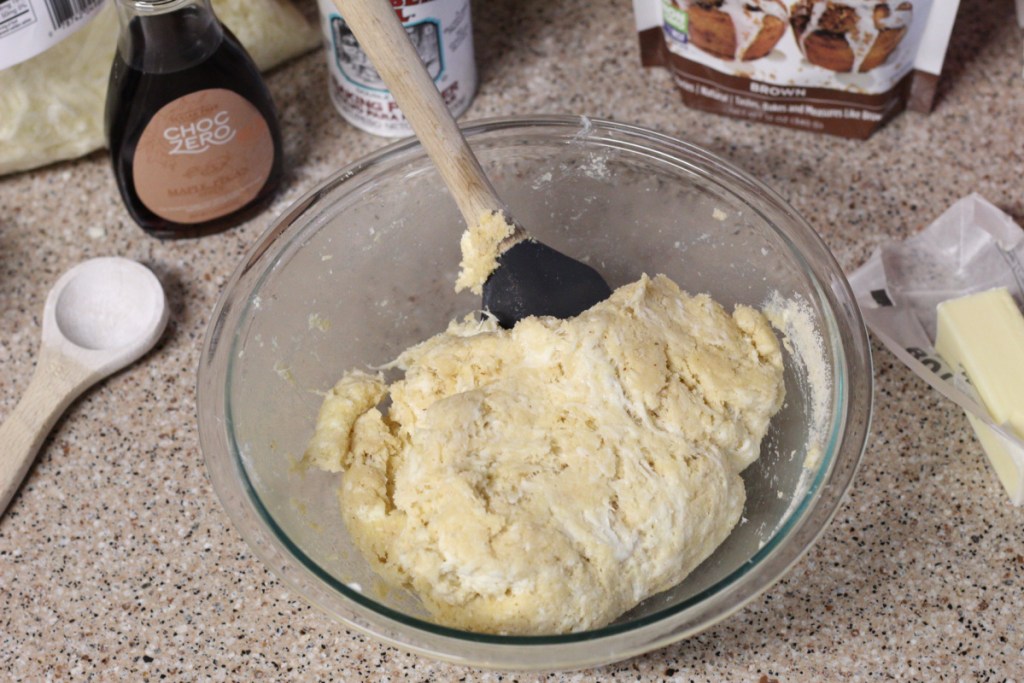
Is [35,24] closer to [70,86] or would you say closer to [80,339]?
[70,86]

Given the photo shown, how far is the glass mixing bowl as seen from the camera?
838 millimetres

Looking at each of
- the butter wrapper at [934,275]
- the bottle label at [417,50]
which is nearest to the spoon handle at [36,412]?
the bottle label at [417,50]

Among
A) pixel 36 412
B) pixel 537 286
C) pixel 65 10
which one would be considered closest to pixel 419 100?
pixel 537 286

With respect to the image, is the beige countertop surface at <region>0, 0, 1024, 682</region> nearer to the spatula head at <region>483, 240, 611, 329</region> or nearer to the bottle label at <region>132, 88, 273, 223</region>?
the bottle label at <region>132, 88, 273, 223</region>

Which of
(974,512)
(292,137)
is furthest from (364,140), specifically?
(974,512)

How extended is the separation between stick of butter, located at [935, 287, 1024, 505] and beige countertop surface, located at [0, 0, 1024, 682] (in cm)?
3

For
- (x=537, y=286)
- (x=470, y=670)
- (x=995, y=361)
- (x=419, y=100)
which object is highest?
(x=419, y=100)

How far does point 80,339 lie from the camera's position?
1.15m

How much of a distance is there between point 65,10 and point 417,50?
35cm

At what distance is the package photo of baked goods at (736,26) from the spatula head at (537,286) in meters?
0.38

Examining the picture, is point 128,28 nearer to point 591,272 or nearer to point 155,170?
point 155,170

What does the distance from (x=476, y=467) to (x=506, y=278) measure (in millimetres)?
187

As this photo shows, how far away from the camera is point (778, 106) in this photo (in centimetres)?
128

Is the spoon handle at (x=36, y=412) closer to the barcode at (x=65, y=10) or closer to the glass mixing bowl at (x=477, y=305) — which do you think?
the glass mixing bowl at (x=477, y=305)
